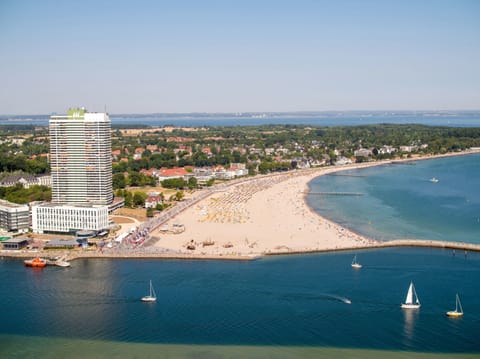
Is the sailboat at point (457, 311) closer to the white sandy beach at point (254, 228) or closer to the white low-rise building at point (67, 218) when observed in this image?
the white sandy beach at point (254, 228)

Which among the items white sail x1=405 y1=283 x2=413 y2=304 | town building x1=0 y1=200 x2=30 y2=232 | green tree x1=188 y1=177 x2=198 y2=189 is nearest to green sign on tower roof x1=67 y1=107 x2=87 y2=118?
town building x1=0 y1=200 x2=30 y2=232

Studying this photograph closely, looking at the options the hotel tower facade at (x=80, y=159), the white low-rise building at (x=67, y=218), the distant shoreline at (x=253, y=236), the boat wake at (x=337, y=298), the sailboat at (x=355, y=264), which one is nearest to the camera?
the boat wake at (x=337, y=298)

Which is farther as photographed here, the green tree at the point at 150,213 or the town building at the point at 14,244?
the green tree at the point at 150,213

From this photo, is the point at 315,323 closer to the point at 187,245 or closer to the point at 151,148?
the point at 187,245

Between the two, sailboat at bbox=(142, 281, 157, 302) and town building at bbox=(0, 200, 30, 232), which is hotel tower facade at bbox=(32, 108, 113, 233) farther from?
sailboat at bbox=(142, 281, 157, 302)

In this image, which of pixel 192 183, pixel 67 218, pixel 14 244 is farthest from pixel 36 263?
pixel 192 183

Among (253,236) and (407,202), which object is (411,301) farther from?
(407,202)

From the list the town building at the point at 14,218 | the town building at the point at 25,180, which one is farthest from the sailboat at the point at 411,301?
the town building at the point at 25,180
